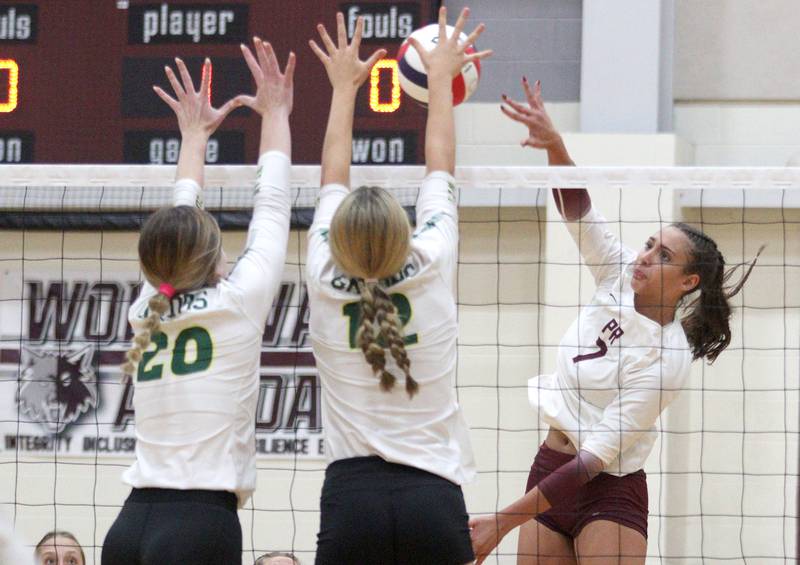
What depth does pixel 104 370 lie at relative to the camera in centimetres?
655

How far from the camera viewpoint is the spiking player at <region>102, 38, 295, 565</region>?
9.36ft

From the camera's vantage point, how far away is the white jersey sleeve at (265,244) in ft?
9.91

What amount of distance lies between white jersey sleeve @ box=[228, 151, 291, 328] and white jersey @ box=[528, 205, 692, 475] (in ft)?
3.58

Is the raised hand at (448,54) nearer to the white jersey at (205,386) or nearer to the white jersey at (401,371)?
the white jersey at (401,371)

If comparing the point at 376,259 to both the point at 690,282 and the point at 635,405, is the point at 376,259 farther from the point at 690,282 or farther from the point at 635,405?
the point at 690,282

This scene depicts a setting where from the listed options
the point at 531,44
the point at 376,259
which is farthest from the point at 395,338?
the point at 531,44

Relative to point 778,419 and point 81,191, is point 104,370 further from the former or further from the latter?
point 778,419

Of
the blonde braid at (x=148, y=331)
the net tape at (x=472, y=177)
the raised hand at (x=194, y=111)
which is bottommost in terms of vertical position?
the blonde braid at (x=148, y=331)

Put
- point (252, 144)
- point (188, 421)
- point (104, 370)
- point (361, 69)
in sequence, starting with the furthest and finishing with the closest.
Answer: point (104, 370), point (252, 144), point (361, 69), point (188, 421)

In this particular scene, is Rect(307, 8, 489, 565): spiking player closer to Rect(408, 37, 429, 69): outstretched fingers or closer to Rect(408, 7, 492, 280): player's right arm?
Rect(408, 7, 492, 280): player's right arm

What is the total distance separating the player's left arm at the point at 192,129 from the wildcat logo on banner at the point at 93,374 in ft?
9.47

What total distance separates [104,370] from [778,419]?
3.50 metres

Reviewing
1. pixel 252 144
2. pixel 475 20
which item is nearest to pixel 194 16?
pixel 252 144

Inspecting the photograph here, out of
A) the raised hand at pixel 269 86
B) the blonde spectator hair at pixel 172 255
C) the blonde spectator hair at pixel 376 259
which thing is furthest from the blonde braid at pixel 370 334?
the raised hand at pixel 269 86
